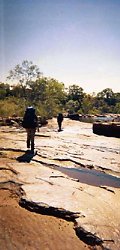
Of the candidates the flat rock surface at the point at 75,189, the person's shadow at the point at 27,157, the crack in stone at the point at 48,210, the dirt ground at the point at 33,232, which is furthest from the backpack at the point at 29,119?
the dirt ground at the point at 33,232

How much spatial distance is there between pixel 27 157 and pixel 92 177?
2838 mm

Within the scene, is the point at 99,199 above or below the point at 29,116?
below

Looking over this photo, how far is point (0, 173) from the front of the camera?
6.66 m

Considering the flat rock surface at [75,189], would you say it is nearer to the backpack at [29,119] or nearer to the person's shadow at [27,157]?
the person's shadow at [27,157]

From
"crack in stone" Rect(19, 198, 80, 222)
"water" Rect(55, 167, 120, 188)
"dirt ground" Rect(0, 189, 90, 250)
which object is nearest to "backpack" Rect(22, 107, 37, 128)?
"water" Rect(55, 167, 120, 188)

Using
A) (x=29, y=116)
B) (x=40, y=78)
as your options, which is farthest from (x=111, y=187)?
(x=40, y=78)

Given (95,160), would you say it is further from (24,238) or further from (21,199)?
(24,238)

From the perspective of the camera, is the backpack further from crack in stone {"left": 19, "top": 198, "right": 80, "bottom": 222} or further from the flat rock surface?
crack in stone {"left": 19, "top": 198, "right": 80, "bottom": 222}

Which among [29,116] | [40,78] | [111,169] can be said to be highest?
[40,78]

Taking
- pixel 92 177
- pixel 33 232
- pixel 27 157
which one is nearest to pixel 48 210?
pixel 33 232

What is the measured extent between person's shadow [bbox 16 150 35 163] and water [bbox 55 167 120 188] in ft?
4.31

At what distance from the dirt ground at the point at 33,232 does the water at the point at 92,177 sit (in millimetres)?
2478

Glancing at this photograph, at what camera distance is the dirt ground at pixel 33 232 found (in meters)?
3.41

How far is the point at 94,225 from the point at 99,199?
124 centimetres
